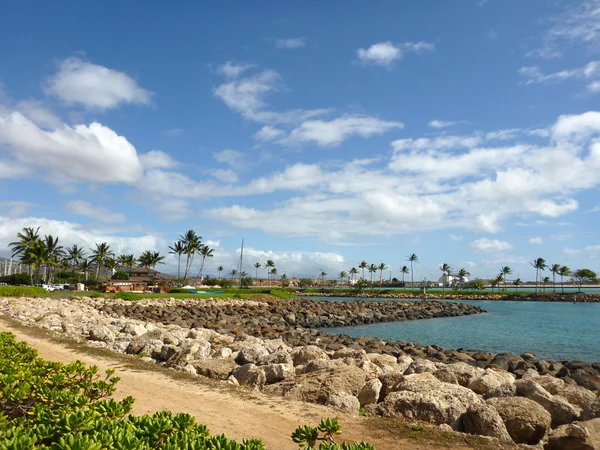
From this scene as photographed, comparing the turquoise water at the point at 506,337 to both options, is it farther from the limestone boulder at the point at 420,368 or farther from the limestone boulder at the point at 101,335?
the limestone boulder at the point at 101,335

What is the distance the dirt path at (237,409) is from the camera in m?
7.06

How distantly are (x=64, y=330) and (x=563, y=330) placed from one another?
36.6 m

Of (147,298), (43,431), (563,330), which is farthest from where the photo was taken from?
(147,298)

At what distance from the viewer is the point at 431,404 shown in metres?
8.35

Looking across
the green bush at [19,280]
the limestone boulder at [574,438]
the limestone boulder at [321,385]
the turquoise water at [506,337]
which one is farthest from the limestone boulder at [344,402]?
Result: the green bush at [19,280]

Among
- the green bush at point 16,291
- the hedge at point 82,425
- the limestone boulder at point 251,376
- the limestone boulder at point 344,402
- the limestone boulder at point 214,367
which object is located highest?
the hedge at point 82,425

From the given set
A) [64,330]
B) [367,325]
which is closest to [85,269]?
[367,325]

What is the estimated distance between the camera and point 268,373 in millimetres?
11508

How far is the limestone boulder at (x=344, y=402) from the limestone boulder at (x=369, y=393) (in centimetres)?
72

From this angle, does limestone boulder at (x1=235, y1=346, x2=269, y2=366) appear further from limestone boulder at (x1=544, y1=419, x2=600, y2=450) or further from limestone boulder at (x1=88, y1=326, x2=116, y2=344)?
limestone boulder at (x1=544, y1=419, x2=600, y2=450)

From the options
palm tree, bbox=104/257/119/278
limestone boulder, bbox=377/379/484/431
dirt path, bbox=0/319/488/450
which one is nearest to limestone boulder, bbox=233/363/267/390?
dirt path, bbox=0/319/488/450

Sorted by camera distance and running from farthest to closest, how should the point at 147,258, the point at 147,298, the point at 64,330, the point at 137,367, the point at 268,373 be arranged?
the point at 147,258, the point at 147,298, the point at 64,330, the point at 137,367, the point at 268,373

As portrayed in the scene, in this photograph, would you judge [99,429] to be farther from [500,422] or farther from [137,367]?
[137,367]

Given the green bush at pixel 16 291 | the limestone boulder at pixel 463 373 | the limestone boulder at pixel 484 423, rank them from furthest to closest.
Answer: the green bush at pixel 16 291, the limestone boulder at pixel 463 373, the limestone boulder at pixel 484 423
